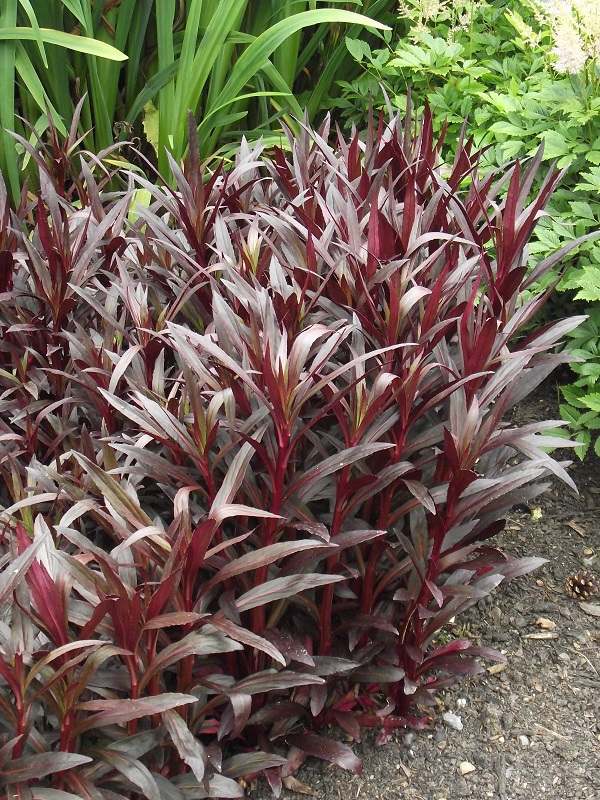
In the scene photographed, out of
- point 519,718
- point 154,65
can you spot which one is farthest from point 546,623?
point 154,65

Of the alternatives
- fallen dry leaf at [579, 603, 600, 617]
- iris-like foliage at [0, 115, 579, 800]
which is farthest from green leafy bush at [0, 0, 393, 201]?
fallen dry leaf at [579, 603, 600, 617]

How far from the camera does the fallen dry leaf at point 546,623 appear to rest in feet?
6.92

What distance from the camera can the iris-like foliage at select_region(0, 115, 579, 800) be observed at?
1.32 metres

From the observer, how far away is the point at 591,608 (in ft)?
7.09

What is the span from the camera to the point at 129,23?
10.3 ft

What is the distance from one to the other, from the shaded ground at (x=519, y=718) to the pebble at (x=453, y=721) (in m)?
0.01

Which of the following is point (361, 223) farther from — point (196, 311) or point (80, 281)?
point (80, 281)

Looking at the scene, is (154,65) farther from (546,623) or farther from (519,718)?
(519,718)

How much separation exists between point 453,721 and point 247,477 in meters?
0.78

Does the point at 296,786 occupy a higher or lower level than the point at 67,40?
lower

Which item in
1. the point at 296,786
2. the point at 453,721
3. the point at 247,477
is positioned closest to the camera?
the point at 247,477

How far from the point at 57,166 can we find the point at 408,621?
5.17 ft

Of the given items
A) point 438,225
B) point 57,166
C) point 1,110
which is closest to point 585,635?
point 438,225

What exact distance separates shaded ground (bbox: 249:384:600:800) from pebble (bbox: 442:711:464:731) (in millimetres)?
11
